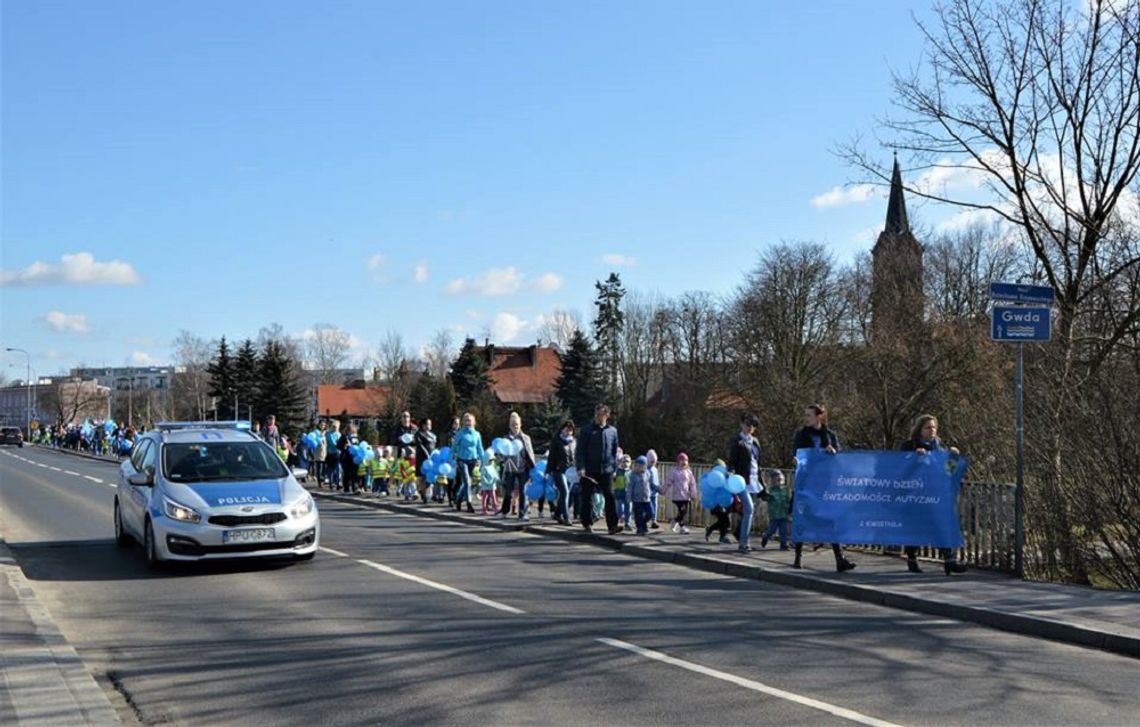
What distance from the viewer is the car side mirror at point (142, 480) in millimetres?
13867

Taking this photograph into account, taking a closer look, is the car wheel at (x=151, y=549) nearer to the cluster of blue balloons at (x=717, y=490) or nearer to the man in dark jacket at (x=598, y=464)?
the man in dark jacket at (x=598, y=464)

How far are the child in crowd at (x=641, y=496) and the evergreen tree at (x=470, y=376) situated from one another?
7604cm

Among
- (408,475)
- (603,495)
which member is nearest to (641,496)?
(603,495)

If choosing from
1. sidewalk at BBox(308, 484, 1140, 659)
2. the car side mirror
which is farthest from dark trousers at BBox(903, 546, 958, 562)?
the car side mirror

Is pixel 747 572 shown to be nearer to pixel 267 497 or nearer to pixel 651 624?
pixel 651 624

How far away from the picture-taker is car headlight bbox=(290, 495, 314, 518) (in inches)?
528

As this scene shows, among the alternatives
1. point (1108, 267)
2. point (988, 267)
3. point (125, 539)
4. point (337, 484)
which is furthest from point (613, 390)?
point (125, 539)

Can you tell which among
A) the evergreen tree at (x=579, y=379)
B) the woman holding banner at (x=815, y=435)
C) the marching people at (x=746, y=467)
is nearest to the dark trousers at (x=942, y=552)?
the woman holding banner at (x=815, y=435)

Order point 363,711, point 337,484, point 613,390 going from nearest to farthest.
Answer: point 363,711, point 337,484, point 613,390

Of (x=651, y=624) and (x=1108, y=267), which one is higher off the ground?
(x=1108, y=267)

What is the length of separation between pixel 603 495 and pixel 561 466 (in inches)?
76.2

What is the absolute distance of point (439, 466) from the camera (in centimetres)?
2334

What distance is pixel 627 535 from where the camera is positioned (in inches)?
677

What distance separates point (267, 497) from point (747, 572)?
5.70 metres
